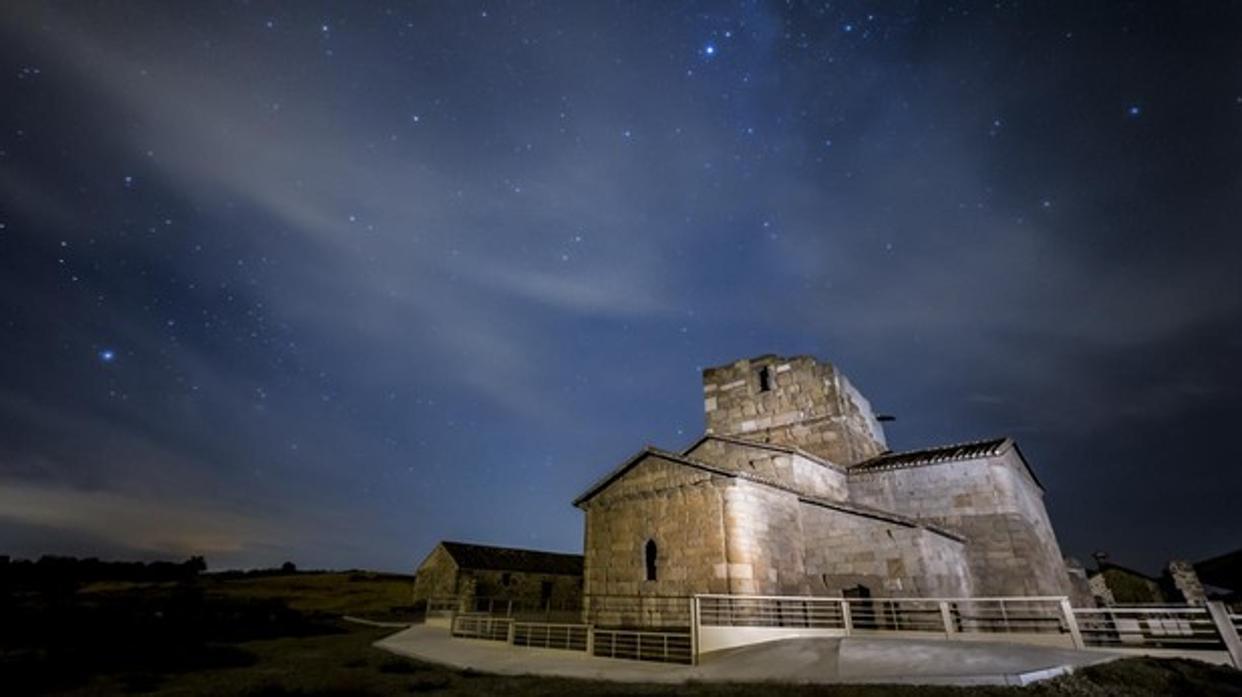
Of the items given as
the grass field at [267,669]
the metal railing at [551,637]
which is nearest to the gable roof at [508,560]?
the grass field at [267,669]

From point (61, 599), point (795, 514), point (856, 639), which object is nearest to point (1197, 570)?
point (795, 514)

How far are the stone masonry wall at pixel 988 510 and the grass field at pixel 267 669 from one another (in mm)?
10806

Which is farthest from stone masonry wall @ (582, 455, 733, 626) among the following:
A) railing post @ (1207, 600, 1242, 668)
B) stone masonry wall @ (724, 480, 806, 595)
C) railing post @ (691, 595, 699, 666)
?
railing post @ (1207, 600, 1242, 668)

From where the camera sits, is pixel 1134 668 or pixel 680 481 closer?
pixel 1134 668

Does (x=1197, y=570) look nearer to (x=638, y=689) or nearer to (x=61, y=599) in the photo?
(x=638, y=689)

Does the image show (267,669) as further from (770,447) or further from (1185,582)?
(1185,582)

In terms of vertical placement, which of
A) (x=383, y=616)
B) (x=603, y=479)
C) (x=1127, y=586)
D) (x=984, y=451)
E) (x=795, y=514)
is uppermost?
(x=984, y=451)

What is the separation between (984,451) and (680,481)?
13.0 m

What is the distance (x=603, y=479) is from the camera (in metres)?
18.0

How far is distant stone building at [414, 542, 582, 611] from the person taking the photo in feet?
121

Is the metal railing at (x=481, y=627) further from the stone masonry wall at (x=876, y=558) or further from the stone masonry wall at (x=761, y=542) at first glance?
the stone masonry wall at (x=876, y=558)

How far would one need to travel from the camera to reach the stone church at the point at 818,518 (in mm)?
14961

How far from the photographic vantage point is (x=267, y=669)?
13.5 m

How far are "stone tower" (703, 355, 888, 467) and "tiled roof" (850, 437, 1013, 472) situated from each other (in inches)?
39.9
